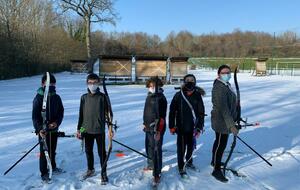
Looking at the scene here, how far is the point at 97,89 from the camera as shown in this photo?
554cm

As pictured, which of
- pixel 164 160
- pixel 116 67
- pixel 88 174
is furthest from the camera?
pixel 116 67

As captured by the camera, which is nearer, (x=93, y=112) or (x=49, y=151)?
(x=93, y=112)

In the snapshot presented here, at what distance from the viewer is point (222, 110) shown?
5574 millimetres

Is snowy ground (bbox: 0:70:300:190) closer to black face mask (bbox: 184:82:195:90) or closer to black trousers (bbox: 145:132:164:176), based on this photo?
black trousers (bbox: 145:132:164:176)

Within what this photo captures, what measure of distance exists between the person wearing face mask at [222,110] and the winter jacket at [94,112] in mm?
1659

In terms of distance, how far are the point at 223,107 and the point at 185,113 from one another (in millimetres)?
619

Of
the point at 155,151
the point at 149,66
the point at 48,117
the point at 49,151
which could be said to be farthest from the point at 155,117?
the point at 149,66

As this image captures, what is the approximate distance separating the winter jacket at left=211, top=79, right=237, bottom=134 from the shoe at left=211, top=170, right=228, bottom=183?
659 mm

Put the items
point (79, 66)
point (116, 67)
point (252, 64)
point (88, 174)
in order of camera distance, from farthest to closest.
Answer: point (252, 64) < point (79, 66) < point (116, 67) < point (88, 174)

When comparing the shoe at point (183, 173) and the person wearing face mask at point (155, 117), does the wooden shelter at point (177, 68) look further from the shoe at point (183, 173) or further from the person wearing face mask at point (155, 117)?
the person wearing face mask at point (155, 117)

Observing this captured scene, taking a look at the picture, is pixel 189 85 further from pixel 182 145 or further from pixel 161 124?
pixel 182 145

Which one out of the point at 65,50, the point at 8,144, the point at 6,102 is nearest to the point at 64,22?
the point at 65,50

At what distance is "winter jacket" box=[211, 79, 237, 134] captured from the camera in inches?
219

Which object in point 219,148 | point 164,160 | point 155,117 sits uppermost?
point 155,117
